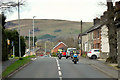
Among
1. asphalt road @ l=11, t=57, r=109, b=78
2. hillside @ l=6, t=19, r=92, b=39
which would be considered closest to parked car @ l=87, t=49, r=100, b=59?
asphalt road @ l=11, t=57, r=109, b=78

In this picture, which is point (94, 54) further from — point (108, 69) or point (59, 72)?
point (59, 72)

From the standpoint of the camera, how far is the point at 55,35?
17862cm

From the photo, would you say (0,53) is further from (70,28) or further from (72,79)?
(70,28)

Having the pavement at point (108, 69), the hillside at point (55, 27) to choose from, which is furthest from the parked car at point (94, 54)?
the hillside at point (55, 27)

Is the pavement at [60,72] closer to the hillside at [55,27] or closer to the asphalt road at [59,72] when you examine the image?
the asphalt road at [59,72]

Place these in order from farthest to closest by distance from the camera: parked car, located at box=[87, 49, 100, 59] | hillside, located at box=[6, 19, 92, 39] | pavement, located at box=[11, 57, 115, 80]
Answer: hillside, located at box=[6, 19, 92, 39] → parked car, located at box=[87, 49, 100, 59] → pavement, located at box=[11, 57, 115, 80]

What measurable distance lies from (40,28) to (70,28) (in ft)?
71.2

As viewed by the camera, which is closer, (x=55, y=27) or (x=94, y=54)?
(x=94, y=54)

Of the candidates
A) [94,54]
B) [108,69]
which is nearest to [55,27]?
Answer: [94,54]

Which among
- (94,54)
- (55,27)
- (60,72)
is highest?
Answer: (55,27)

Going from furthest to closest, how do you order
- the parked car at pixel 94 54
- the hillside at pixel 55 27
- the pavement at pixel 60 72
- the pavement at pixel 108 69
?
the hillside at pixel 55 27 < the parked car at pixel 94 54 < the pavement at pixel 108 69 < the pavement at pixel 60 72

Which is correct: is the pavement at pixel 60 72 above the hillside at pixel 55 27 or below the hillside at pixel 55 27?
below

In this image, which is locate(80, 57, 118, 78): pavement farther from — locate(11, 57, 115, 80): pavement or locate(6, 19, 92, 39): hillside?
locate(6, 19, 92, 39): hillside

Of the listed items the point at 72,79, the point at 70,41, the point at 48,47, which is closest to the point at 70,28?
the point at 48,47
